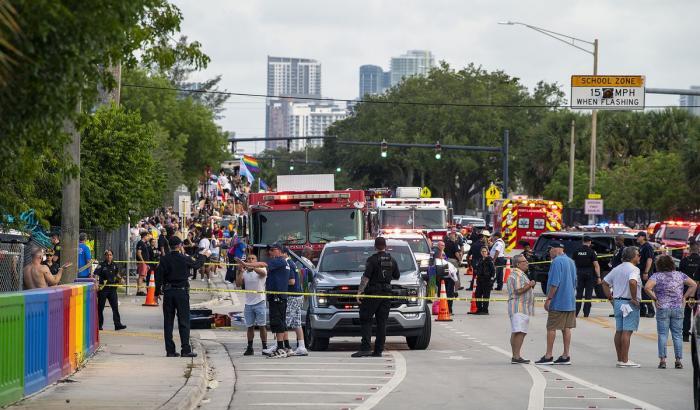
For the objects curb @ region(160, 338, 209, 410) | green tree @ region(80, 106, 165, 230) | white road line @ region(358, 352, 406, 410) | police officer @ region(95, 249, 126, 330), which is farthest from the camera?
green tree @ region(80, 106, 165, 230)

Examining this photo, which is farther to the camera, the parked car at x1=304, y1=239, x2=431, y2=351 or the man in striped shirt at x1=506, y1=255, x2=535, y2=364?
the parked car at x1=304, y1=239, x2=431, y2=351

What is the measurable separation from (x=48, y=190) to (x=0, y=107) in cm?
2245

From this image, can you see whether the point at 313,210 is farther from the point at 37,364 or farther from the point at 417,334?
the point at 37,364

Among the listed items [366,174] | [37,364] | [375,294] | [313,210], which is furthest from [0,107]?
[366,174]

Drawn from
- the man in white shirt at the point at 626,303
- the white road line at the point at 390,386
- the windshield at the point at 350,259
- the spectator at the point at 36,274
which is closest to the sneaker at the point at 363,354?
the white road line at the point at 390,386

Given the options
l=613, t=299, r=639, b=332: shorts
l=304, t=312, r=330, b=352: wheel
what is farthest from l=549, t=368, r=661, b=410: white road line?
l=304, t=312, r=330, b=352: wheel

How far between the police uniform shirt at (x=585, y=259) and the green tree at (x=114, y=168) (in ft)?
41.4

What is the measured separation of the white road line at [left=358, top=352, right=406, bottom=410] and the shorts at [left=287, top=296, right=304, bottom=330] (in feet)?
5.32

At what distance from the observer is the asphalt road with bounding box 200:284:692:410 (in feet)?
49.5

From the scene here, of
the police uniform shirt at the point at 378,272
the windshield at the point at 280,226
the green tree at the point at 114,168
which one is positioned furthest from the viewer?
the green tree at the point at 114,168

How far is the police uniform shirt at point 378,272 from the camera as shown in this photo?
21.1 meters

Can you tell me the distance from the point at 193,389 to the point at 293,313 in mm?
5866

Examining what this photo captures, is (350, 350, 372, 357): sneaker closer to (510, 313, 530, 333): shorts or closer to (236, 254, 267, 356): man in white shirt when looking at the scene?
(236, 254, 267, 356): man in white shirt

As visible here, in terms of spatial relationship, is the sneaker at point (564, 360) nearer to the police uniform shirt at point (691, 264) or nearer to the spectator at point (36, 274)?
the police uniform shirt at point (691, 264)
